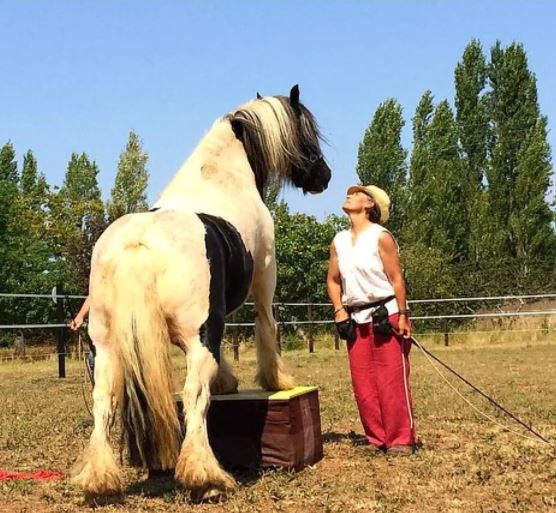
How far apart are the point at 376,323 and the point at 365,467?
0.97 metres

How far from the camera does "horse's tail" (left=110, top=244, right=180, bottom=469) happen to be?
3818 millimetres

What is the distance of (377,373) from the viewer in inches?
207

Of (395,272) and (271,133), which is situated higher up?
(271,133)

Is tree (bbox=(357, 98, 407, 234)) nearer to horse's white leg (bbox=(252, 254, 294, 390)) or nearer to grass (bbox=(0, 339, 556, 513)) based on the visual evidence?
grass (bbox=(0, 339, 556, 513))

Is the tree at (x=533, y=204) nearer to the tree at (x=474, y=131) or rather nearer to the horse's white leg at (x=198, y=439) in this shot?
the tree at (x=474, y=131)

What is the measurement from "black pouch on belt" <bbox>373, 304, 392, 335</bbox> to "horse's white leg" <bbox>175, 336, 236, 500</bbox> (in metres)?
1.57

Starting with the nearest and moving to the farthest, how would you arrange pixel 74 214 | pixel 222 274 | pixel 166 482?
pixel 222 274 < pixel 166 482 < pixel 74 214

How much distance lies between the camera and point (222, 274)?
4.14 m

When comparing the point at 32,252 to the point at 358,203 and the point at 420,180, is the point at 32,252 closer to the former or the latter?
the point at 420,180

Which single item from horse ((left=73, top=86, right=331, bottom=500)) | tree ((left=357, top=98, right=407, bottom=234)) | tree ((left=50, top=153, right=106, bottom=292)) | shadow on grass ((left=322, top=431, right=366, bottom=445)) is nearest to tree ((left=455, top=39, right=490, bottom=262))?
tree ((left=357, top=98, right=407, bottom=234))

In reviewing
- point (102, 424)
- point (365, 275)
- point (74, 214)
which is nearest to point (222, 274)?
point (102, 424)

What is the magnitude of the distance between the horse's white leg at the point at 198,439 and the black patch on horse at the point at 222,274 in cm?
8

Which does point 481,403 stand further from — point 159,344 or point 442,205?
point 442,205

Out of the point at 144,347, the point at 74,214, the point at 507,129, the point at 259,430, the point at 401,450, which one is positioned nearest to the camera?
the point at 144,347
